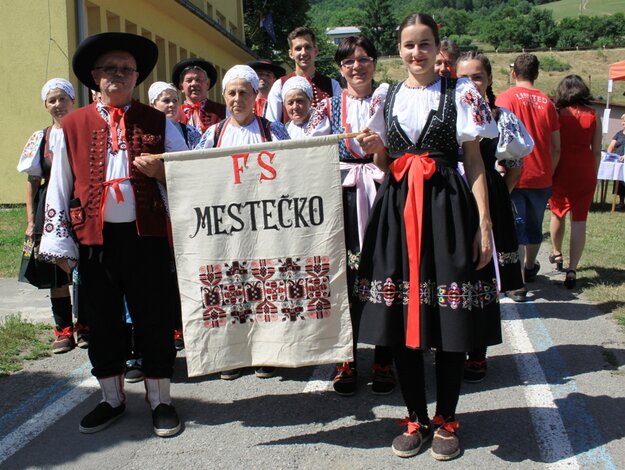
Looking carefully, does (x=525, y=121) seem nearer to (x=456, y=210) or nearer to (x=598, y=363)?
(x=598, y=363)

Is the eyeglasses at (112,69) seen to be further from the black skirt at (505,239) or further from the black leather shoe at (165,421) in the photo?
the black skirt at (505,239)

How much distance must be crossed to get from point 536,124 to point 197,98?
3304 mm

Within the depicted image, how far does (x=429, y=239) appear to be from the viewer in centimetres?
313

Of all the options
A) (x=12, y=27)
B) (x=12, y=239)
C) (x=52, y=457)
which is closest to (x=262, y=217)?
(x=52, y=457)

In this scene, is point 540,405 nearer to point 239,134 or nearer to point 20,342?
point 239,134

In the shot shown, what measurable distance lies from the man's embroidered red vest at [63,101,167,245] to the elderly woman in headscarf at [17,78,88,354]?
1476 mm

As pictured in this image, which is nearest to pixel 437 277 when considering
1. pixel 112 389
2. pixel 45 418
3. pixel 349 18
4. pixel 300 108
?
pixel 300 108

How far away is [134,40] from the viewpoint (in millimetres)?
3551

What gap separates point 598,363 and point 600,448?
139cm

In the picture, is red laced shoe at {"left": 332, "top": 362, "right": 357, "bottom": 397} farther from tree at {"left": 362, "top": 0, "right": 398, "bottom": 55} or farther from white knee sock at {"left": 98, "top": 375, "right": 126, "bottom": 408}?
tree at {"left": 362, "top": 0, "right": 398, "bottom": 55}

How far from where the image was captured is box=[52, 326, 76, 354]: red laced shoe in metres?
5.12

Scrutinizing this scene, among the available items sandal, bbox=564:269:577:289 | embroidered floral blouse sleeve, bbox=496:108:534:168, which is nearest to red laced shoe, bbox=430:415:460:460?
embroidered floral blouse sleeve, bbox=496:108:534:168

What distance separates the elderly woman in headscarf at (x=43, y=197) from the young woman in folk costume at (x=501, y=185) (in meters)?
3.06

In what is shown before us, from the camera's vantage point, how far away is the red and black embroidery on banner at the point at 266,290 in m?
3.35
